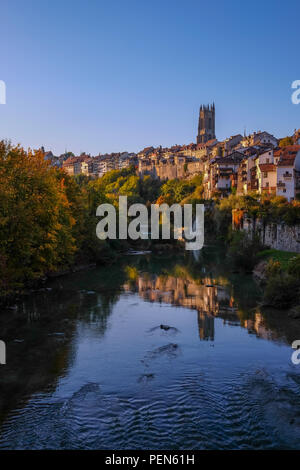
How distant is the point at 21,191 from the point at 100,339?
10078 mm

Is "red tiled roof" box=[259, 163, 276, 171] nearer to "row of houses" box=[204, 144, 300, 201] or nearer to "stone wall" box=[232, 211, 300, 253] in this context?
"row of houses" box=[204, 144, 300, 201]

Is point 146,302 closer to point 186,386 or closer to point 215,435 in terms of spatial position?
point 186,386

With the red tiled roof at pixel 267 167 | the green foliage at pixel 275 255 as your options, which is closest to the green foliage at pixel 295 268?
the green foliage at pixel 275 255

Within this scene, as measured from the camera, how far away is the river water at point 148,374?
1069 cm

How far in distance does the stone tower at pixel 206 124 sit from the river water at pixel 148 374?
509 ft

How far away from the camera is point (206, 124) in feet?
582

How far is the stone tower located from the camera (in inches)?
6900

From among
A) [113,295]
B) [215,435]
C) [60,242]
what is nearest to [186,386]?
[215,435]

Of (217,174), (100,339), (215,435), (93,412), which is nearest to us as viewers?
(215,435)

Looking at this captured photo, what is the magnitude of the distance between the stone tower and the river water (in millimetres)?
155247

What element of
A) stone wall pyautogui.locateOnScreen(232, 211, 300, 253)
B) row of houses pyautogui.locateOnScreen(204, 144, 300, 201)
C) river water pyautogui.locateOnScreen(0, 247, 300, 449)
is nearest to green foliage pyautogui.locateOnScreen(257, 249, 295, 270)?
stone wall pyautogui.locateOnScreen(232, 211, 300, 253)

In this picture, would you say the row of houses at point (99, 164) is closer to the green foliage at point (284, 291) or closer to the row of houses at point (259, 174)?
the row of houses at point (259, 174)

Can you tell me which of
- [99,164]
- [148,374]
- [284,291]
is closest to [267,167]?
[284,291]

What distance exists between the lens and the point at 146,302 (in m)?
25.3
